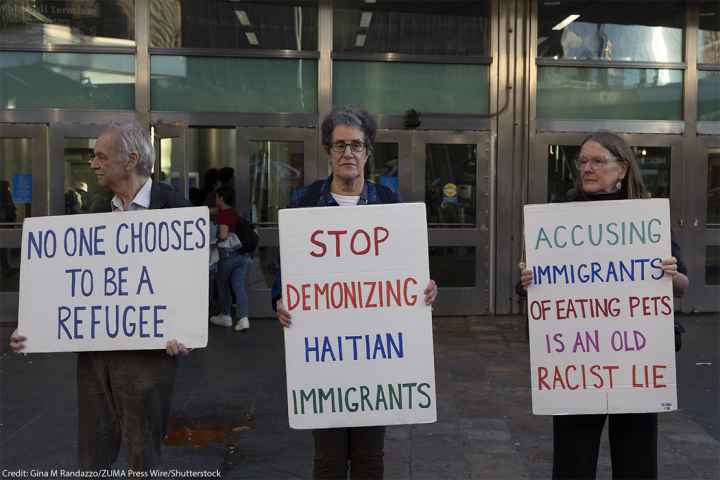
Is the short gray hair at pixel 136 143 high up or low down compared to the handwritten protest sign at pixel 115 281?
up

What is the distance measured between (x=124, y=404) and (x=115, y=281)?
52 centimetres

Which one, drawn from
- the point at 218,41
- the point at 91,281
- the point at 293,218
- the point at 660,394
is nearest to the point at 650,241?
the point at 660,394

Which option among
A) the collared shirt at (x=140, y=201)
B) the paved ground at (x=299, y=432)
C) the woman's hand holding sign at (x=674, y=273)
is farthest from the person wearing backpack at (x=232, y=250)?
the woman's hand holding sign at (x=674, y=273)

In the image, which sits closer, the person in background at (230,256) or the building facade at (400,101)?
the person in background at (230,256)

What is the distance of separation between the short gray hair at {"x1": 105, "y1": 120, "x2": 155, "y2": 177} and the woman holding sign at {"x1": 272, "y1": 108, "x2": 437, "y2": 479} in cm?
67

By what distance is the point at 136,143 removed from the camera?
3.47 meters

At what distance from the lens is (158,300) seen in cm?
342

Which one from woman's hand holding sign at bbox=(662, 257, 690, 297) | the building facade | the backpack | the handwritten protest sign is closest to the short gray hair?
the handwritten protest sign

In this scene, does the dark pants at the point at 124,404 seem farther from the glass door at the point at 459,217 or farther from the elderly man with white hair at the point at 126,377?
the glass door at the point at 459,217

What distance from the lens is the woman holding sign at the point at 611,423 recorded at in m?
3.44

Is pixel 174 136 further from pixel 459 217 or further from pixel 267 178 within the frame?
pixel 459 217

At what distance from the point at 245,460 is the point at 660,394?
2505 mm

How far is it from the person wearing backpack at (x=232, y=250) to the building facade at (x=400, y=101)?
0.53 metres

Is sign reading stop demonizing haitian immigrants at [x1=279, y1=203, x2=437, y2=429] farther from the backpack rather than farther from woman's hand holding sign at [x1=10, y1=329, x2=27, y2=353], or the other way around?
the backpack
